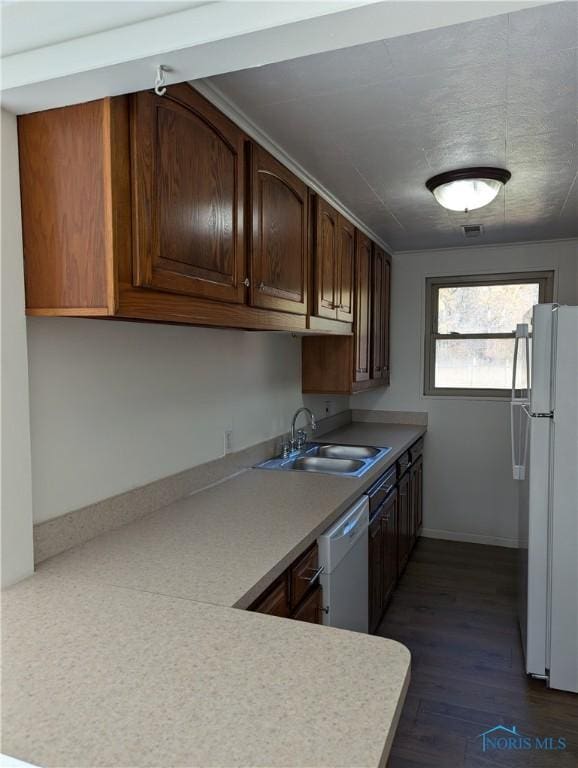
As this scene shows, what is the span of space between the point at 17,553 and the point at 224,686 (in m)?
0.71

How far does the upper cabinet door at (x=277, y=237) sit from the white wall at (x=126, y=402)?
378 mm

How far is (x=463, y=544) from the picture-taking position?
412cm

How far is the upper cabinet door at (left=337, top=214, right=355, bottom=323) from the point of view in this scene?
2.91 meters

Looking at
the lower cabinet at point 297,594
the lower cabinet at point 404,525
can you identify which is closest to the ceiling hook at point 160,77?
the lower cabinet at point 297,594

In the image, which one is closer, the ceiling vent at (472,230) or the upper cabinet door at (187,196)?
the upper cabinet door at (187,196)

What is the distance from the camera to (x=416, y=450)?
3.89m

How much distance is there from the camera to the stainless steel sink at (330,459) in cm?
271

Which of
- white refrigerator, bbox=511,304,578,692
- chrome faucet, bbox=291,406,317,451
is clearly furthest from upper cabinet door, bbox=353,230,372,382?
white refrigerator, bbox=511,304,578,692

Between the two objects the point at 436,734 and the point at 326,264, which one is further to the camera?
the point at 326,264

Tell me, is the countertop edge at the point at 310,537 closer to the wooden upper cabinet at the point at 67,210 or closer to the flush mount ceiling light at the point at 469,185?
the wooden upper cabinet at the point at 67,210

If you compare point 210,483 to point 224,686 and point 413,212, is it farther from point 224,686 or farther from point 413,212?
point 413,212

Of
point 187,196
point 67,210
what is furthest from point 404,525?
point 67,210

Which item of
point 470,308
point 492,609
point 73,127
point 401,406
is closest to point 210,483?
point 73,127

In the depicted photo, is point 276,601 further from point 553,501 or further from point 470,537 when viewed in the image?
point 470,537
